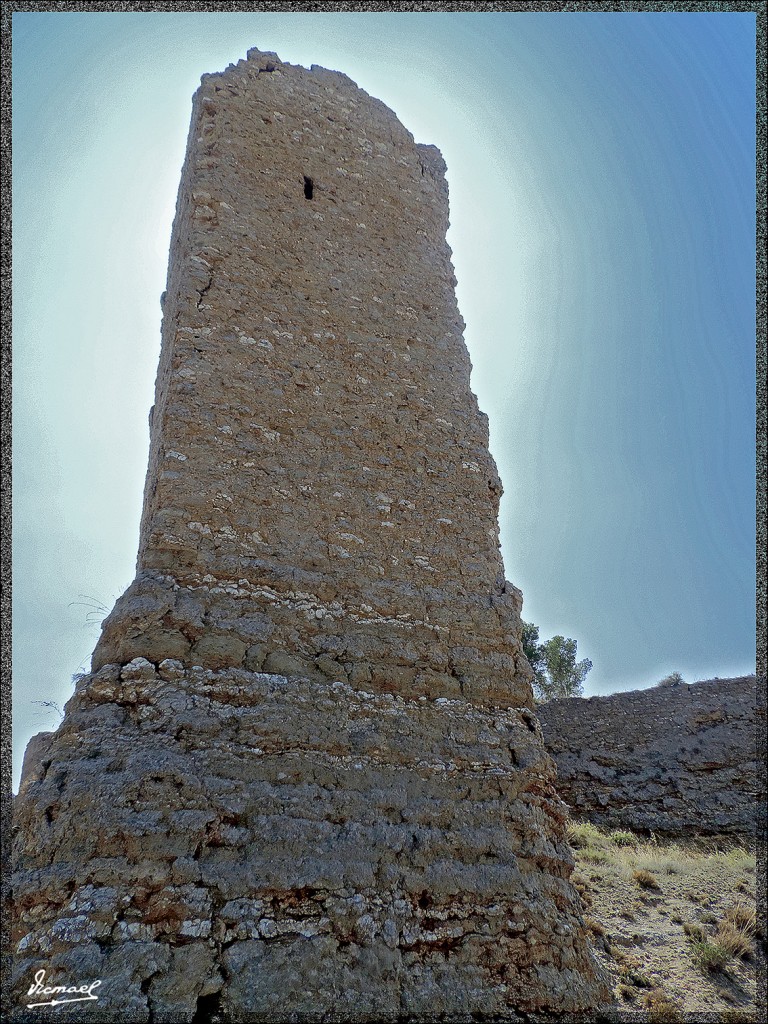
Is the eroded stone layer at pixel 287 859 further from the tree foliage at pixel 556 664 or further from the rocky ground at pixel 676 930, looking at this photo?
the tree foliage at pixel 556 664

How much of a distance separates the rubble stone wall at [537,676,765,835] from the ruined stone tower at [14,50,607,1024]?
8.50m

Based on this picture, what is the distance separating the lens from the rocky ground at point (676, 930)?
4.74 m

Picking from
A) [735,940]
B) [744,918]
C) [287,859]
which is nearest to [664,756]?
[744,918]

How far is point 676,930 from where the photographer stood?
20.0 feet

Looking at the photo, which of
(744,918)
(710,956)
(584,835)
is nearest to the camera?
(710,956)

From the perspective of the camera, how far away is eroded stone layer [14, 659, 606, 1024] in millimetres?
2770

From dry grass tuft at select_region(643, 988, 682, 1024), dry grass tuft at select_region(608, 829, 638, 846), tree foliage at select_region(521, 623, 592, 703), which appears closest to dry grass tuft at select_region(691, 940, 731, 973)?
dry grass tuft at select_region(643, 988, 682, 1024)

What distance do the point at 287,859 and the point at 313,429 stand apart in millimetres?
2582

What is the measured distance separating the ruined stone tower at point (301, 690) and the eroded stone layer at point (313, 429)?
0.7 inches

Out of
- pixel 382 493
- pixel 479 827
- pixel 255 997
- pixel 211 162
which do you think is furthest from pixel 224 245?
pixel 255 997
